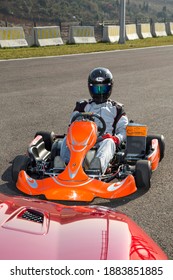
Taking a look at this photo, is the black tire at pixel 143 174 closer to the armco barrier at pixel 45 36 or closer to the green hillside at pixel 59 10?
the armco barrier at pixel 45 36

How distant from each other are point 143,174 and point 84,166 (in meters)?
0.69

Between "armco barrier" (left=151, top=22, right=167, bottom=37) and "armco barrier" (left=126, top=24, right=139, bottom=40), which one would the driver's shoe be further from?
"armco barrier" (left=151, top=22, right=167, bottom=37)

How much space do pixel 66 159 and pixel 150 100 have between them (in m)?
5.80

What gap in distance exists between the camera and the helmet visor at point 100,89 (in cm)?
644

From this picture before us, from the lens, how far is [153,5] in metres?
156

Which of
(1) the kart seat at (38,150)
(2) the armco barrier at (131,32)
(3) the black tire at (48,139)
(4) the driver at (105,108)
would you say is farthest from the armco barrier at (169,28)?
(1) the kart seat at (38,150)

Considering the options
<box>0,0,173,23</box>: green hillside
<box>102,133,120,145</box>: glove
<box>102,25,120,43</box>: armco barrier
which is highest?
<box>0,0,173,23</box>: green hillside

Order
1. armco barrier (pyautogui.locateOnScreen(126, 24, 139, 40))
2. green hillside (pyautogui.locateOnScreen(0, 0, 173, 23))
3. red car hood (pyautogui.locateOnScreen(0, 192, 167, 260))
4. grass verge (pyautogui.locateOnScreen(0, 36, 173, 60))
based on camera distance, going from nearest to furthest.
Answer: red car hood (pyautogui.locateOnScreen(0, 192, 167, 260)) → grass verge (pyautogui.locateOnScreen(0, 36, 173, 60)) → armco barrier (pyautogui.locateOnScreen(126, 24, 139, 40)) → green hillside (pyautogui.locateOnScreen(0, 0, 173, 23))

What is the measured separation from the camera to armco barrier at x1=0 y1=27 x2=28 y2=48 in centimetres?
2097

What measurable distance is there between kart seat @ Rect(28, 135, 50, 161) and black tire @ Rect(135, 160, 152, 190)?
1285 millimetres

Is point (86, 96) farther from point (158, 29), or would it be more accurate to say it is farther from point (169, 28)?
point (169, 28)

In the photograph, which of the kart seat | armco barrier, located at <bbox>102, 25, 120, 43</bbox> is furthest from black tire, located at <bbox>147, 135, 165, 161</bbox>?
armco barrier, located at <bbox>102, 25, 120, 43</bbox>
